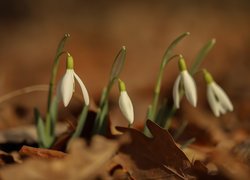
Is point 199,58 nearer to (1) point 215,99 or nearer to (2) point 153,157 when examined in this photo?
(1) point 215,99

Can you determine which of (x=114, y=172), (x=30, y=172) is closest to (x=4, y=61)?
(x=114, y=172)

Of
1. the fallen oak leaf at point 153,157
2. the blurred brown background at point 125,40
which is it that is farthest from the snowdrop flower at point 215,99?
the blurred brown background at point 125,40

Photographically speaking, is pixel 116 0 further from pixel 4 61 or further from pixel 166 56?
pixel 166 56

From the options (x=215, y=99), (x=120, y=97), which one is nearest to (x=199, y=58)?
(x=215, y=99)

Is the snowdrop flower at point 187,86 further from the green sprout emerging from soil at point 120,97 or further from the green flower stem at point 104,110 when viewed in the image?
the green flower stem at point 104,110

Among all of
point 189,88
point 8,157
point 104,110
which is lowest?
point 8,157

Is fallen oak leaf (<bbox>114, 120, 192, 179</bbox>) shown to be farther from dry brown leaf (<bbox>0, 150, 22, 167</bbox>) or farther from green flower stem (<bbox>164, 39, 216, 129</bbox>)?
green flower stem (<bbox>164, 39, 216, 129</bbox>)
